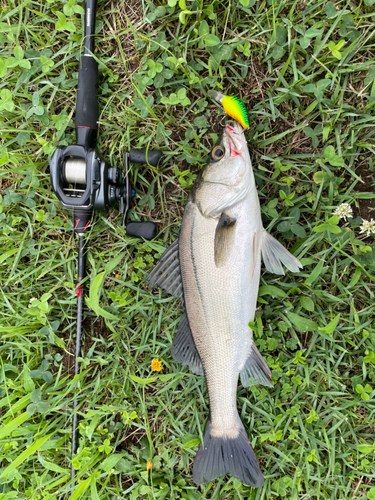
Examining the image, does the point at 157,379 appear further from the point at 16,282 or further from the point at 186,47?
the point at 186,47

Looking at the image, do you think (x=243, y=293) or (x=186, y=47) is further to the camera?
(x=186, y=47)

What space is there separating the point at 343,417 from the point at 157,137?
2.57 meters

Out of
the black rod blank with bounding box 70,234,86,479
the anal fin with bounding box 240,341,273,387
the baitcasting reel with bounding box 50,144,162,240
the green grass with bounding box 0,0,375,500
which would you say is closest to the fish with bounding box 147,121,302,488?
the anal fin with bounding box 240,341,273,387

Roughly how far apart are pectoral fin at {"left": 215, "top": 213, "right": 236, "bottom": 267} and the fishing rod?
0.62 metres

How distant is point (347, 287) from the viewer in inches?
91.7

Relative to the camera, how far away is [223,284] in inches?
82.7

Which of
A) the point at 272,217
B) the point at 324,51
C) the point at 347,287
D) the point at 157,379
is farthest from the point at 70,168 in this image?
the point at 347,287

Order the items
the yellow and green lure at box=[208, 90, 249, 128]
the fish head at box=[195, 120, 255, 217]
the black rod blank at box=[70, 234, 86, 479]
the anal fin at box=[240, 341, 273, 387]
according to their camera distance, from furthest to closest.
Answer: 1. the black rod blank at box=[70, 234, 86, 479]
2. the anal fin at box=[240, 341, 273, 387]
3. the yellow and green lure at box=[208, 90, 249, 128]
4. the fish head at box=[195, 120, 255, 217]

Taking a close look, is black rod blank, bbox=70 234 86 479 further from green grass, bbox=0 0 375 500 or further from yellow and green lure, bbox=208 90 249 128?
yellow and green lure, bbox=208 90 249 128

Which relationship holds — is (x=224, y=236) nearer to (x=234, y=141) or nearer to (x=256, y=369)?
(x=234, y=141)

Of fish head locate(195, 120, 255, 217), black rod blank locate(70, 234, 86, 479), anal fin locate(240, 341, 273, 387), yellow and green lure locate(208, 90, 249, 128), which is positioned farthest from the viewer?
black rod blank locate(70, 234, 86, 479)

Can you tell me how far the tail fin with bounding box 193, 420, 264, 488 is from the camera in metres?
2.21

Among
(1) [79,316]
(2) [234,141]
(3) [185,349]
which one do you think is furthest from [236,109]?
(1) [79,316]

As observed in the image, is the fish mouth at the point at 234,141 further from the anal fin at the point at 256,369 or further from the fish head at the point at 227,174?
the anal fin at the point at 256,369
